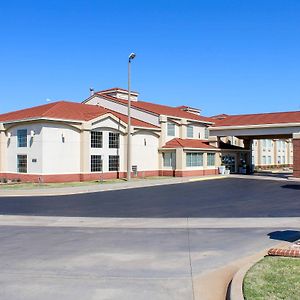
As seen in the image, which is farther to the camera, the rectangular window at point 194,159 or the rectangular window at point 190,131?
the rectangular window at point 190,131

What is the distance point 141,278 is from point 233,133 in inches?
1607

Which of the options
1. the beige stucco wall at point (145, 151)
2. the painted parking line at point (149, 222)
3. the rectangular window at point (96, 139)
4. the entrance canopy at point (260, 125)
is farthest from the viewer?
the entrance canopy at point (260, 125)

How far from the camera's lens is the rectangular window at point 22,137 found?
116 ft

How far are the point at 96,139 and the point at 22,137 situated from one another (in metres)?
6.54

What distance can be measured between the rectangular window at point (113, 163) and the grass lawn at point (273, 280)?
30.3 meters

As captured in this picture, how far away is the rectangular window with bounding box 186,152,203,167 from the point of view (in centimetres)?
4331

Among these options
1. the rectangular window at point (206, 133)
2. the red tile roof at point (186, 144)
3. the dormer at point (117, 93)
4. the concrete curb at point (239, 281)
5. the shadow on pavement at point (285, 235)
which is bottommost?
the shadow on pavement at point (285, 235)

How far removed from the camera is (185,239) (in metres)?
11.2

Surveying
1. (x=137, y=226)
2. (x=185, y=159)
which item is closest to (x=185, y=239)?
(x=137, y=226)

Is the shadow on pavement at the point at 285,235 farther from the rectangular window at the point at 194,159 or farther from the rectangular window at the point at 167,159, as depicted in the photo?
the rectangular window at the point at 167,159

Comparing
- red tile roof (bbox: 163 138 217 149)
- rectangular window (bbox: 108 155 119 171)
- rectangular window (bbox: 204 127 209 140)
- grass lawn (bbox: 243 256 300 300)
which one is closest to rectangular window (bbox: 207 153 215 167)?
red tile roof (bbox: 163 138 217 149)

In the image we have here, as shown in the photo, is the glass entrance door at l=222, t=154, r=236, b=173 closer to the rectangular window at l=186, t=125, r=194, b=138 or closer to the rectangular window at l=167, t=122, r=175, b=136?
the rectangular window at l=186, t=125, r=194, b=138

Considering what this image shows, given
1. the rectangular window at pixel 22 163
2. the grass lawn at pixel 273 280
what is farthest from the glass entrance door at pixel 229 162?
the grass lawn at pixel 273 280

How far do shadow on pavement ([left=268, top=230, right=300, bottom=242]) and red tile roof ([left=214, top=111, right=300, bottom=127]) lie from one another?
3308 cm
